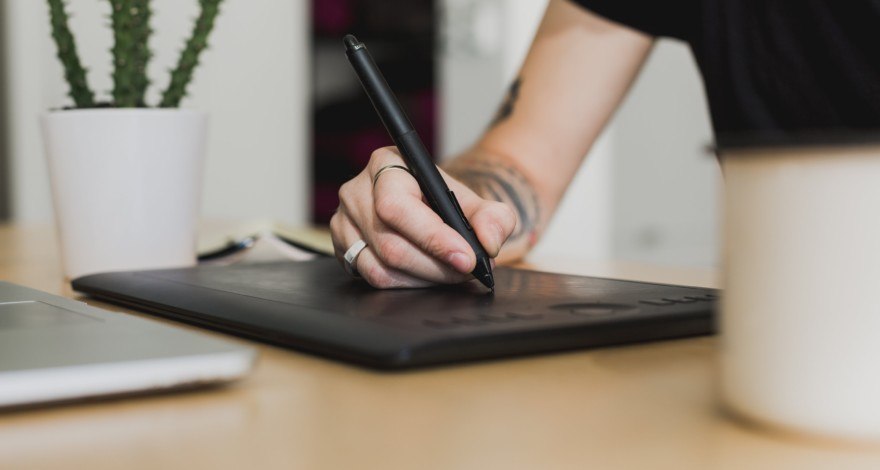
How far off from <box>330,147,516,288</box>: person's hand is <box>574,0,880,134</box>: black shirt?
0.42m

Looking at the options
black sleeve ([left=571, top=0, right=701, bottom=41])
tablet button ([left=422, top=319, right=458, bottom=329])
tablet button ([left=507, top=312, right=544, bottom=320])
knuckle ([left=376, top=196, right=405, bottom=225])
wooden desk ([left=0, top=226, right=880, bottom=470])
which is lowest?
wooden desk ([left=0, top=226, right=880, bottom=470])

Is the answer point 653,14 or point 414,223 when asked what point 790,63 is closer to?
point 653,14

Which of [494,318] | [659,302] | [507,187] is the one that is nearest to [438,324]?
[494,318]

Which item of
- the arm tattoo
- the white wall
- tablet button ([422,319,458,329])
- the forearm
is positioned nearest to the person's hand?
tablet button ([422,319,458,329])

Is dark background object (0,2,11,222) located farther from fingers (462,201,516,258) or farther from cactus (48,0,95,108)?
fingers (462,201,516,258)

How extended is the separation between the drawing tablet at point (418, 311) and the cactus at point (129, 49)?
0.78 feet

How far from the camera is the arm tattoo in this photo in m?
0.99

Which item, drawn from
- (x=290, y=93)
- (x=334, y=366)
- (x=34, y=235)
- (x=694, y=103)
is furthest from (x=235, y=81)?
(x=334, y=366)

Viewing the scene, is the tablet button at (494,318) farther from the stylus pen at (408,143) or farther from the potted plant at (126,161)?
the potted plant at (126,161)

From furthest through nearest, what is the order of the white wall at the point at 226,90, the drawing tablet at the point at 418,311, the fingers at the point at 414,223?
the white wall at the point at 226,90
the fingers at the point at 414,223
the drawing tablet at the point at 418,311

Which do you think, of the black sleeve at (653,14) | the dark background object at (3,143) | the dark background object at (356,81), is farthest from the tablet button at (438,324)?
the dark background object at (356,81)

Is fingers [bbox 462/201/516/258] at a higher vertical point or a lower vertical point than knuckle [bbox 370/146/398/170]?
lower

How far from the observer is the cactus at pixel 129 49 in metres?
0.82

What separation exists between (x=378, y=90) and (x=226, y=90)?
205cm
